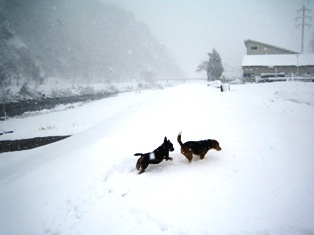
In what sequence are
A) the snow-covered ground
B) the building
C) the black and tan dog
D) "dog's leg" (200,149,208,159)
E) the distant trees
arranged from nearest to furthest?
the snow-covered ground < the black and tan dog < "dog's leg" (200,149,208,159) < the building < the distant trees

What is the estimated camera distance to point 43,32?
15200 cm

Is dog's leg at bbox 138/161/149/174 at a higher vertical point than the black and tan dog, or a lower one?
lower

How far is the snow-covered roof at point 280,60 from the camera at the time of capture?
141ft

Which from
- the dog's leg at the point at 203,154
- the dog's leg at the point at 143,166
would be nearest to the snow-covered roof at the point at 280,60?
the dog's leg at the point at 203,154

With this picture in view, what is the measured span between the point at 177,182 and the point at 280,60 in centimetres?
4585

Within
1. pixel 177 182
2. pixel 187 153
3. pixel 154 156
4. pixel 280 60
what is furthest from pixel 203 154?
pixel 280 60

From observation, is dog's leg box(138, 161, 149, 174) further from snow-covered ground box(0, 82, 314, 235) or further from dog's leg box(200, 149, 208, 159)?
dog's leg box(200, 149, 208, 159)

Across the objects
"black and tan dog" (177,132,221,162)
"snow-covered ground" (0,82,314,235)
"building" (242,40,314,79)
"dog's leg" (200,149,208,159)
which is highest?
"building" (242,40,314,79)

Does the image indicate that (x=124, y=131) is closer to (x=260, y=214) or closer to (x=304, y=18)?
(x=260, y=214)

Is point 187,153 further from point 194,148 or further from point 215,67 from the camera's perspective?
point 215,67

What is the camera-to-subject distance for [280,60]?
4450cm

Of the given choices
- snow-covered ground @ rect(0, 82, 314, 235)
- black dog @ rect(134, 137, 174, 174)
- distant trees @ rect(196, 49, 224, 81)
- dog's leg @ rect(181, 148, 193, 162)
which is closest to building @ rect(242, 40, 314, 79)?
distant trees @ rect(196, 49, 224, 81)

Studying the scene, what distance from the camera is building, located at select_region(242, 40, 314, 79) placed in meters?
42.8

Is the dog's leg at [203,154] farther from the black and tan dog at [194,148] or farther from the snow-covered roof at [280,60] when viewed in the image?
the snow-covered roof at [280,60]
